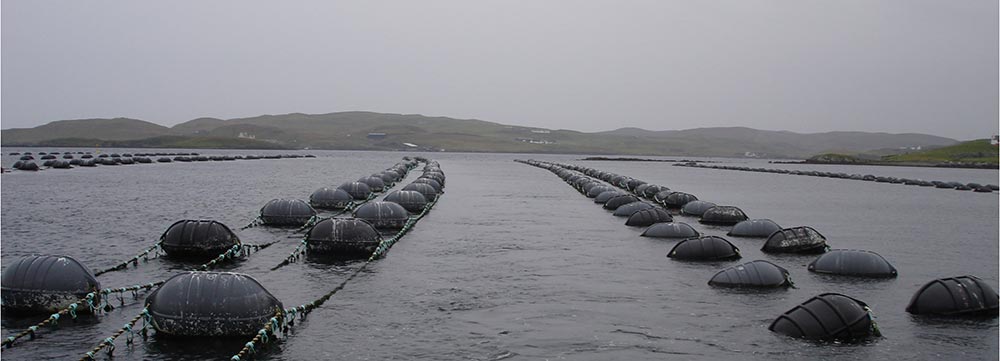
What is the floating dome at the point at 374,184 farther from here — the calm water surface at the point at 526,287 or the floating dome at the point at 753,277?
the floating dome at the point at 753,277

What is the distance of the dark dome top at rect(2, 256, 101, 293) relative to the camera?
20672mm

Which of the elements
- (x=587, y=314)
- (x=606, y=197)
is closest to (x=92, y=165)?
(x=606, y=197)

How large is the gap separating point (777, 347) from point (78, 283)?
59.6ft

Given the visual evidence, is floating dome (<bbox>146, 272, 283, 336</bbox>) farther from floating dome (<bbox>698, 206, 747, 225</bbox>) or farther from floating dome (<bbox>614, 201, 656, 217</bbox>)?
floating dome (<bbox>698, 206, 747, 225</bbox>)

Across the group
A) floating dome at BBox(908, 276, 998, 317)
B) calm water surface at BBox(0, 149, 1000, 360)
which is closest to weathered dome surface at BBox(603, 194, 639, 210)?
calm water surface at BBox(0, 149, 1000, 360)

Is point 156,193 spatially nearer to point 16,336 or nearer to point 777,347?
point 16,336

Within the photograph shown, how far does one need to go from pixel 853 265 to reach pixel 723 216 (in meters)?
19.2

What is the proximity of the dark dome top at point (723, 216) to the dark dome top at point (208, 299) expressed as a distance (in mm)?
36108

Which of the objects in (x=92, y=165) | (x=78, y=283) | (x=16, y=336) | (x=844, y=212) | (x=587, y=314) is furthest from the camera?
(x=92, y=165)

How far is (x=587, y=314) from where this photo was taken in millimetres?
22812

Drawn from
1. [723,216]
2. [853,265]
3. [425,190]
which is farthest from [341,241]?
[425,190]

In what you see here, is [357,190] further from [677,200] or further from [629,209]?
[677,200]

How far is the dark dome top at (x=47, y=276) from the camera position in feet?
67.8

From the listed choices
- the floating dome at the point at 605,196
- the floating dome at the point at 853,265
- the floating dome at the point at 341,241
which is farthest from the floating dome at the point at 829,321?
the floating dome at the point at 605,196
